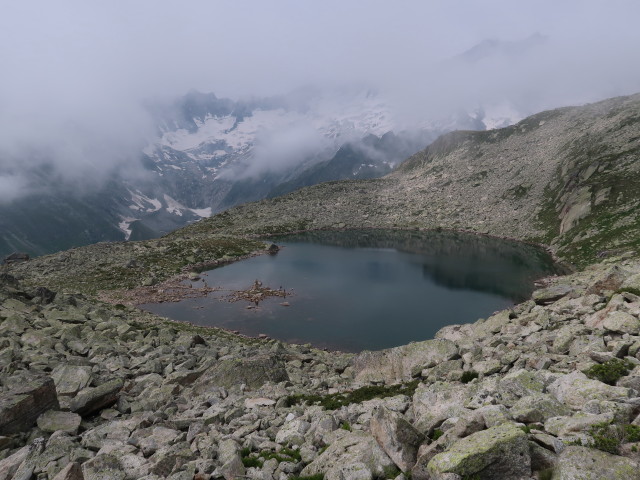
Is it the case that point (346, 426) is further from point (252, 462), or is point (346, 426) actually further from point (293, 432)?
point (252, 462)

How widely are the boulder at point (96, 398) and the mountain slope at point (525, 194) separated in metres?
79.2

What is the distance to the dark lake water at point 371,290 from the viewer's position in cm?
5150

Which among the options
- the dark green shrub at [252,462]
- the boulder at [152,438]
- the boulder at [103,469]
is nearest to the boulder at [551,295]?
the dark green shrub at [252,462]

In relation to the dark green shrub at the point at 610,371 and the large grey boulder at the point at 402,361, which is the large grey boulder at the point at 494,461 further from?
the large grey boulder at the point at 402,361

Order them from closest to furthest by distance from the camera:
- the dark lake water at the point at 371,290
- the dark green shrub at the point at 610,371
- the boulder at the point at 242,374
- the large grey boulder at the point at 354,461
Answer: the large grey boulder at the point at 354,461, the dark green shrub at the point at 610,371, the boulder at the point at 242,374, the dark lake water at the point at 371,290

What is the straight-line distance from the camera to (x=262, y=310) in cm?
6019

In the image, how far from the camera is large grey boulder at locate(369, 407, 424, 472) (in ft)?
35.9

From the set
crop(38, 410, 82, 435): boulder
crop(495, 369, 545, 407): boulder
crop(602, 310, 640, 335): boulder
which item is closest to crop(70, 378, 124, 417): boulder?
crop(38, 410, 82, 435): boulder

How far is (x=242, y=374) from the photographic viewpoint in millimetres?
24938

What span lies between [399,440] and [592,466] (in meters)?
4.90

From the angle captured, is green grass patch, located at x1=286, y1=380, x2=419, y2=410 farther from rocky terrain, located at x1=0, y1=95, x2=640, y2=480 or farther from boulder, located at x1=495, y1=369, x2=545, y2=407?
boulder, located at x1=495, y1=369, x2=545, y2=407

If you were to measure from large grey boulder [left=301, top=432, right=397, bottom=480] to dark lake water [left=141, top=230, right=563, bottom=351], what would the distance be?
3290 centimetres

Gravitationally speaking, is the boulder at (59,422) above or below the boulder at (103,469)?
above

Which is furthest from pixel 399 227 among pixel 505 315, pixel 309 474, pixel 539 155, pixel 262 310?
pixel 309 474
